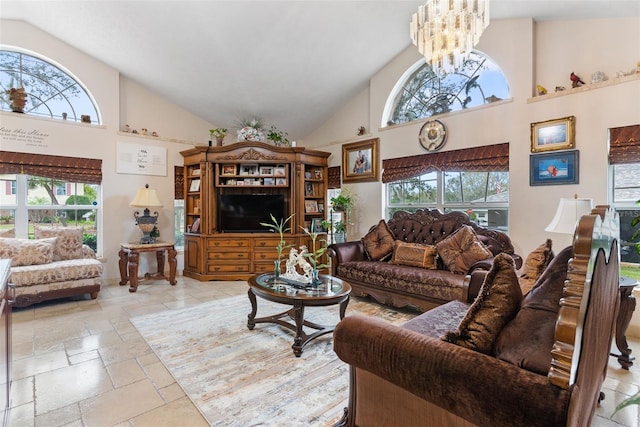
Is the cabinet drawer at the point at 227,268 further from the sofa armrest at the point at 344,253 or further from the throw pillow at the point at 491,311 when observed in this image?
the throw pillow at the point at 491,311

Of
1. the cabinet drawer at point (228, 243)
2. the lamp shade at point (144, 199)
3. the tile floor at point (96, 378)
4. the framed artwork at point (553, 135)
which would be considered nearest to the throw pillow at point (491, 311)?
the tile floor at point (96, 378)

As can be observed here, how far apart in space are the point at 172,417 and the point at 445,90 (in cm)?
465

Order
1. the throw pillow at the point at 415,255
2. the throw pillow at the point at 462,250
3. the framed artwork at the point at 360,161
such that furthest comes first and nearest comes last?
1. the framed artwork at the point at 360,161
2. the throw pillow at the point at 415,255
3. the throw pillow at the point at 462,250

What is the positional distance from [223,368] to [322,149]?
4438mm

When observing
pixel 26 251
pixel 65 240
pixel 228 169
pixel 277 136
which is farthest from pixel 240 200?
pixel 26 251

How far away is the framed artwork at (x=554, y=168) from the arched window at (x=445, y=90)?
89 centimetres

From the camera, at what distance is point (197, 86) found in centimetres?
495

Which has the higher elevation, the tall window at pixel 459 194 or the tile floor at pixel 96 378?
the tall window at pixel 459 194

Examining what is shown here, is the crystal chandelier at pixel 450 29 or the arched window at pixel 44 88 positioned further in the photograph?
the arched window at pixel 44 88

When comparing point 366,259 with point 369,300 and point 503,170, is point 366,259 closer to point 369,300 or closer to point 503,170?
point 369,300

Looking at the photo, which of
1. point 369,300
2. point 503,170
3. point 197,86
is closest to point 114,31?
point 197,86

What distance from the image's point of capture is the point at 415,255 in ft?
12.5

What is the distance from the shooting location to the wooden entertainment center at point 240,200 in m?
5.15

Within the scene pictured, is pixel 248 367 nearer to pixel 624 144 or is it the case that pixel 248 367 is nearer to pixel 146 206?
pixel 146 206
